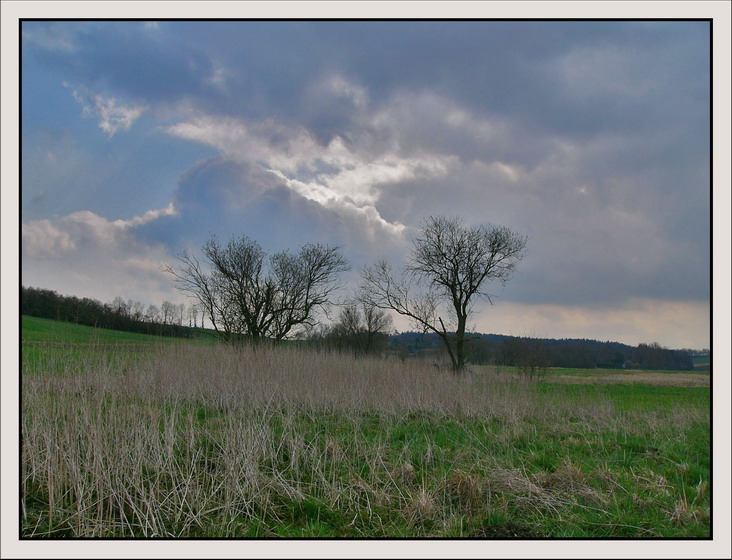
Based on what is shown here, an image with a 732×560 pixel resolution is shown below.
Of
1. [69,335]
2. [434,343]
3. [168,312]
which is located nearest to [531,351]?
[434,343]

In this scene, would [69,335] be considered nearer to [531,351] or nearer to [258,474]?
[258,474]

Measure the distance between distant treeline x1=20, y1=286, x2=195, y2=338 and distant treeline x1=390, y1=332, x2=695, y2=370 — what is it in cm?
796

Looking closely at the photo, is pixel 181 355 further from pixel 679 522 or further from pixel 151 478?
pixel 679 522

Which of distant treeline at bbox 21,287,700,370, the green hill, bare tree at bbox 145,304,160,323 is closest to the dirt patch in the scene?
distant treeline at bbox 21,287,700,370

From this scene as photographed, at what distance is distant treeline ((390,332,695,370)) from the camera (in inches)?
316

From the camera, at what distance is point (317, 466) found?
18.5 ft

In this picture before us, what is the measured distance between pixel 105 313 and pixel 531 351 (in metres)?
17.7

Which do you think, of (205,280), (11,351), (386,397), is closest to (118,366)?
(11,351)

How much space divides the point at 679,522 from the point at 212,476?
4694mm

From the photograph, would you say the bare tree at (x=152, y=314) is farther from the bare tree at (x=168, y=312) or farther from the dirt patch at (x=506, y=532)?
the dirt patch at (x=506, y=532)

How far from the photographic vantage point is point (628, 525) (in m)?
4.03

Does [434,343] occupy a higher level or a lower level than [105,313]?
lower

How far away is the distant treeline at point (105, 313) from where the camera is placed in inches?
216

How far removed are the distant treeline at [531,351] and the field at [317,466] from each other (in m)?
1.22
